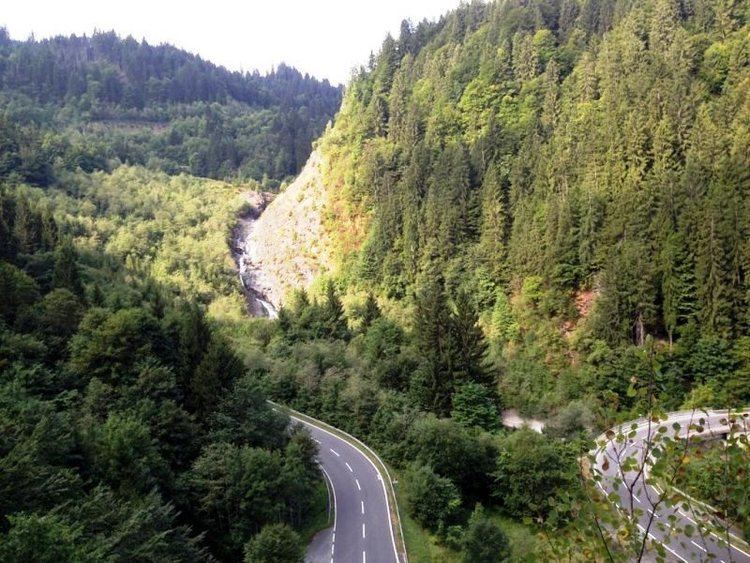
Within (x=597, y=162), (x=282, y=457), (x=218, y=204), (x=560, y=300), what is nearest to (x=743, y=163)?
(x=597, y=162)

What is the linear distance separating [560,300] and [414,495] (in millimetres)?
30566

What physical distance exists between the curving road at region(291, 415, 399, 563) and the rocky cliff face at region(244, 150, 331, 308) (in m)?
51.6

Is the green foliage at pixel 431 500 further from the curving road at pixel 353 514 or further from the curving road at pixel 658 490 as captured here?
the curving road at pixel 658 490

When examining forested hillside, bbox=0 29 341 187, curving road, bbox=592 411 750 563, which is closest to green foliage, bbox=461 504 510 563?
curving road, bbox=592 411 750 563

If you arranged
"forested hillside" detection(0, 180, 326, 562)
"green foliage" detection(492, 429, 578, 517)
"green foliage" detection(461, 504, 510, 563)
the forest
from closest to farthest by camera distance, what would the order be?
"forested hillside" detection(0, 180, 326, 562)
the forest
"green foliage" detection(461, 504, 510, 563)
"green foliage" detection(492, 429, 578, 517)

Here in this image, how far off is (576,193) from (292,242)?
175 ft

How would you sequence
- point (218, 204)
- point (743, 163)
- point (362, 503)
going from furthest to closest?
point (218, 204) < point (743, 163) < point (362, 503)

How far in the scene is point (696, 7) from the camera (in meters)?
64.6

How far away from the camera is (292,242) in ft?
315

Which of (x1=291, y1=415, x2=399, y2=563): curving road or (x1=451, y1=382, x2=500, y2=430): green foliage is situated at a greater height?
(x1=451, y1=382, x2=500, y2=430): green foliage

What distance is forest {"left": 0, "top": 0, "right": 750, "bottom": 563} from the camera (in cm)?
1992

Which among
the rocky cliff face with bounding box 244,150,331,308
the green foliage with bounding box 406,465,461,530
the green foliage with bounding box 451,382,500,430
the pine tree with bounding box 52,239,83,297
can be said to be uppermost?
the rocky cliff face with bounding box 244,150,331,308

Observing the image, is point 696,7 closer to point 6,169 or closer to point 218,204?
point 218,204

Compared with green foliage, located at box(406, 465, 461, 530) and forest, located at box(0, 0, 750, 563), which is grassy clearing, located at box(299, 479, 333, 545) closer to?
forest, located at box(0, 0, 750, 563)
